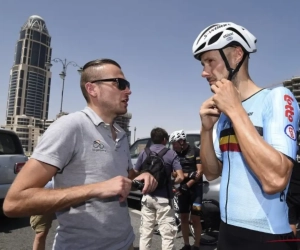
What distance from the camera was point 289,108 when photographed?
61.1 inches

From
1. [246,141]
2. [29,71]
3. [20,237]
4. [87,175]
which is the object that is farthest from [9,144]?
[29,71]

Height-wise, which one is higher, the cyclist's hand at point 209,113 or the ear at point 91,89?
the ear at point 91,89

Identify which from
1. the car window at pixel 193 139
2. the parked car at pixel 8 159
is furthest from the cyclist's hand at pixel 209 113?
the parked car at pixel 8 159

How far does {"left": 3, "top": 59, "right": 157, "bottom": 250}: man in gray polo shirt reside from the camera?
1598 millimetres

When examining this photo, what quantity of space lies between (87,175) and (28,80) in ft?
580

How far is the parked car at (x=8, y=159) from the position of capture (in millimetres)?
5988

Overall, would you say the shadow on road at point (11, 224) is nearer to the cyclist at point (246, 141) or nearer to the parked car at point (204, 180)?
the parked car at point (204, 180)

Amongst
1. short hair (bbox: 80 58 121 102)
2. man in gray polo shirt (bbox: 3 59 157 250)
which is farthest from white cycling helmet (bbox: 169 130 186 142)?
short hair (bbox: 80 58 121 102)

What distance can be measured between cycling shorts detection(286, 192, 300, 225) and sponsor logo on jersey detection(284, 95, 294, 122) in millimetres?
3123

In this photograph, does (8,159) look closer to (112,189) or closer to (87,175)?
(87,175)

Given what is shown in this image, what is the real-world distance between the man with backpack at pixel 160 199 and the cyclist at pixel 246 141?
2.89 m

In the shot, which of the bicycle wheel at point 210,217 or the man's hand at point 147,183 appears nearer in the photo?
the man's hand at point 147,183

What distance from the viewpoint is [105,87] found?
2393 mm

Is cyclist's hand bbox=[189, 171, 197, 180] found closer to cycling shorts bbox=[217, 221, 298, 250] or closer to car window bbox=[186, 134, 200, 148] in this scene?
car window bbox=[186, 134, 200, 148]
